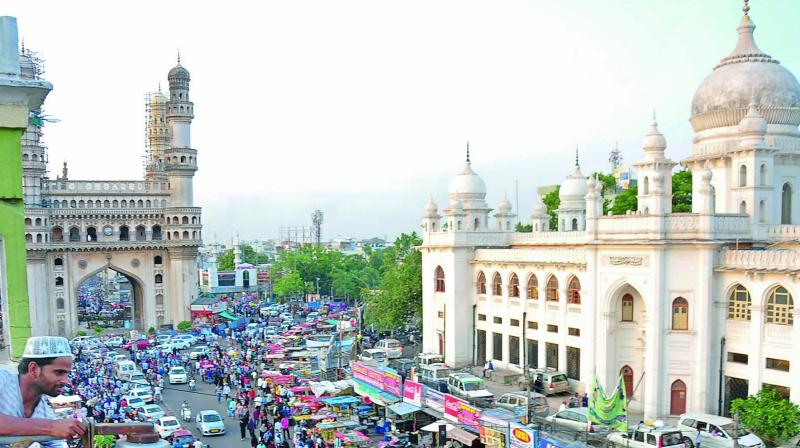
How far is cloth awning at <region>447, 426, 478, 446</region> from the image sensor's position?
17375mm

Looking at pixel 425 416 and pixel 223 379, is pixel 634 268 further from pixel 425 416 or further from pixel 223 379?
pixel 223 379

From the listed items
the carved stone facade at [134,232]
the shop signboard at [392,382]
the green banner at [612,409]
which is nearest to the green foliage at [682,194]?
the green banner at [612,409]

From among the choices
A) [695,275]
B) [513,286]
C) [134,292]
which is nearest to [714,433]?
[695,275]

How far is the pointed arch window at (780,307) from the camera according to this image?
18391 mm

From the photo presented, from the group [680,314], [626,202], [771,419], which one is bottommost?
[771,419]

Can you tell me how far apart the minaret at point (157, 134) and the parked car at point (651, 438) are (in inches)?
1825

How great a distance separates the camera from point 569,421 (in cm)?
1847

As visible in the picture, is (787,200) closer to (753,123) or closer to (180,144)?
(753,123)

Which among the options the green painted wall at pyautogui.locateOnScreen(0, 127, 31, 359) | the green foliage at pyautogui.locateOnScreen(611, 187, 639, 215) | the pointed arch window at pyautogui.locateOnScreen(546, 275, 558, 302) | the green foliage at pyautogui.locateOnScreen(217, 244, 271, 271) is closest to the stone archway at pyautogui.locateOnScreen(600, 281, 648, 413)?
the pointed arch window at pyautogui.locateOnScreen(546, 275, 558, 302)

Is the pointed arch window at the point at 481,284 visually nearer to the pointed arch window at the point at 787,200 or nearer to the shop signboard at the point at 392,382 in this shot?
the shop signboard at the point at 392,382

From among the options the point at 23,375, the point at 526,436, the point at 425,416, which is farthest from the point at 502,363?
the point at 23,375

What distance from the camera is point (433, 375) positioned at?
79.2 ft

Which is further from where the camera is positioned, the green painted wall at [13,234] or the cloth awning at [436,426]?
the cloth awning at [436,426]

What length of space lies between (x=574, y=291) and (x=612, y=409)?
8.41 meters
